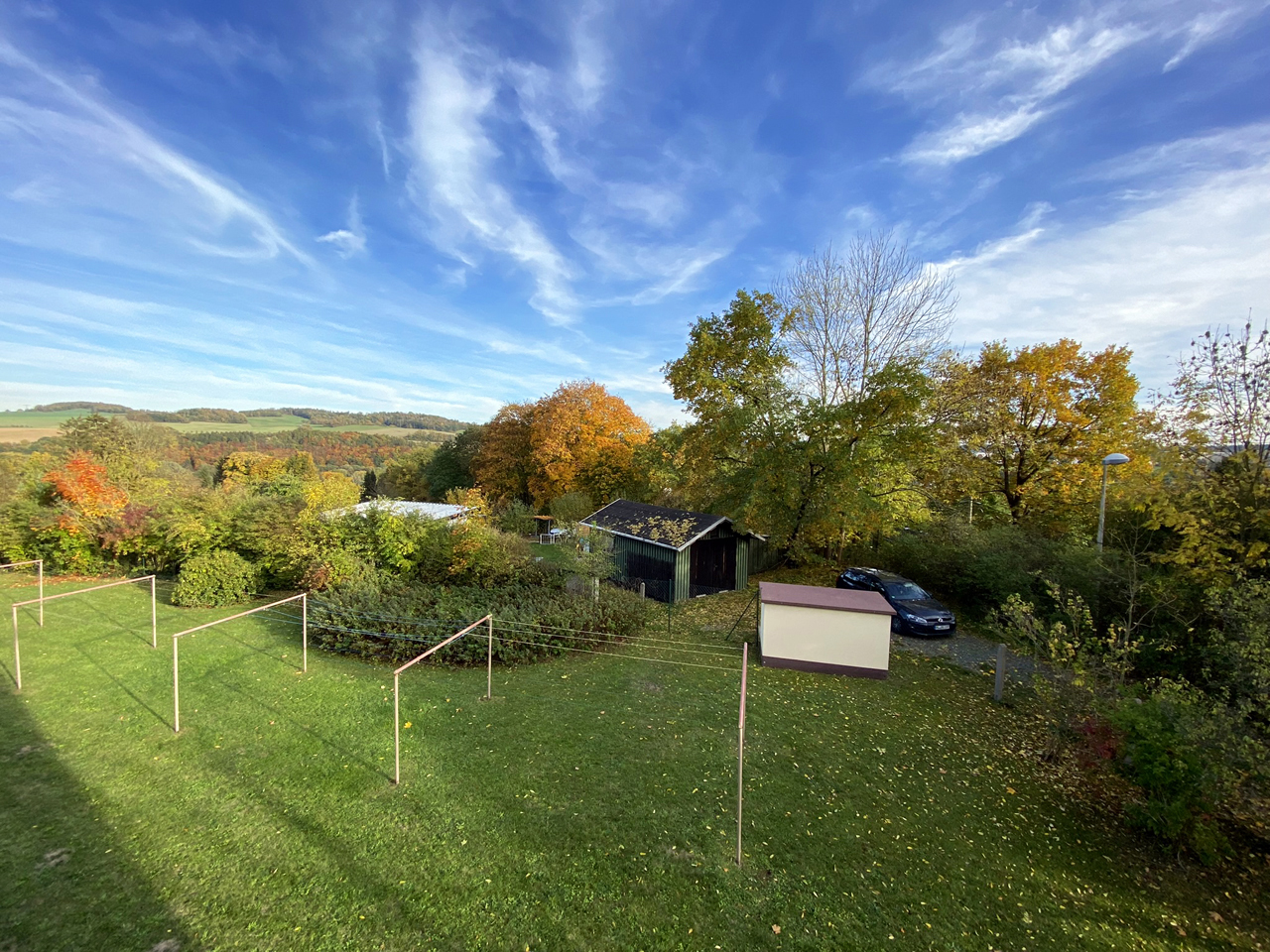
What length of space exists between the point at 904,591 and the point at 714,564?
19.3 ft

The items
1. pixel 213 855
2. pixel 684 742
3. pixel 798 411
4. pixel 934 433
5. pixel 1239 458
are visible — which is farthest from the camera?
pixel 798 411

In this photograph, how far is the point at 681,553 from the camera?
15.2 m

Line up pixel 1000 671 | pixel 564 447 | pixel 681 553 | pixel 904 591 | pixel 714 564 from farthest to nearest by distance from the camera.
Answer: pixel 564 447, pixel 714 564, pixel 681 553, pixel 904 591, pixel 1000 671

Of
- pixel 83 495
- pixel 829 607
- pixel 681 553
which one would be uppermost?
pixel 83 495

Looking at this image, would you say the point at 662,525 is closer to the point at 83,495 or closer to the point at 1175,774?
the point at 1175,774

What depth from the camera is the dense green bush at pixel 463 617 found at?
9.76 metres

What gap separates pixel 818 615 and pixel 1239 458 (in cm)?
677

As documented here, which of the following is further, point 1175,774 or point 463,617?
point 463,617

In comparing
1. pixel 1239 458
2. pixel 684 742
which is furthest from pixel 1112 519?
pixel 684 742

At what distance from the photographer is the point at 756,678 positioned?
356 inches

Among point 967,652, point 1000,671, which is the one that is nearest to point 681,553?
point 967,652

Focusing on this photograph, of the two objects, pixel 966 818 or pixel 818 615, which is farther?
pixel 818 615

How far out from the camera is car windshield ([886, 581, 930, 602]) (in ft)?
41.9

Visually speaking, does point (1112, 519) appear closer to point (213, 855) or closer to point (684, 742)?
point (684, 742)
